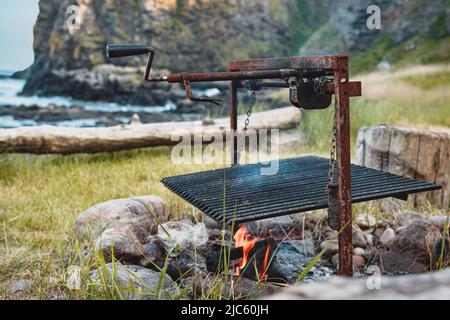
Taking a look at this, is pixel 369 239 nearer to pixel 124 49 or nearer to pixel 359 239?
pixel 359 239

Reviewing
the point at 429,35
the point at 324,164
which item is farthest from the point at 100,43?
the point at 324,164

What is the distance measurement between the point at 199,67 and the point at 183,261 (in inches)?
2224

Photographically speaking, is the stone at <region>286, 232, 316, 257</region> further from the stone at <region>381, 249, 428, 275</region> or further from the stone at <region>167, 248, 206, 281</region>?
the stone at <region>167, 248, 206, 281</region>

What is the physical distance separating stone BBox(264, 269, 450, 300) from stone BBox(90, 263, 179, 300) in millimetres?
1449

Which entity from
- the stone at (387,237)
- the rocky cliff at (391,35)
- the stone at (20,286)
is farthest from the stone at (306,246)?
the rocky cliff at (391,35)

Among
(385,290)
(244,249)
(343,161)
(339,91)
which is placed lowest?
(244,249)

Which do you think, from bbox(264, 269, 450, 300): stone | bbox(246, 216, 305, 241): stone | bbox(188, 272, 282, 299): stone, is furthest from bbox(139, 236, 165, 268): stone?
bbox(264, 269, 450, 300): stone

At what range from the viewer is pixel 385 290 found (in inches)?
48.3

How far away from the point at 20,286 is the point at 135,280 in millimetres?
715

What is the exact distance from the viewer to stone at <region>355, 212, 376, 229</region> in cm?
459

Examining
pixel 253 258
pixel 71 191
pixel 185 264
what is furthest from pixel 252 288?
pixel 71 191

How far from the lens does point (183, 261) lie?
3584 millimetres

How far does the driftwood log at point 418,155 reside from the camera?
5094mm

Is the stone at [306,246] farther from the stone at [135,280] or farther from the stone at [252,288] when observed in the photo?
the stone at [135,280]
